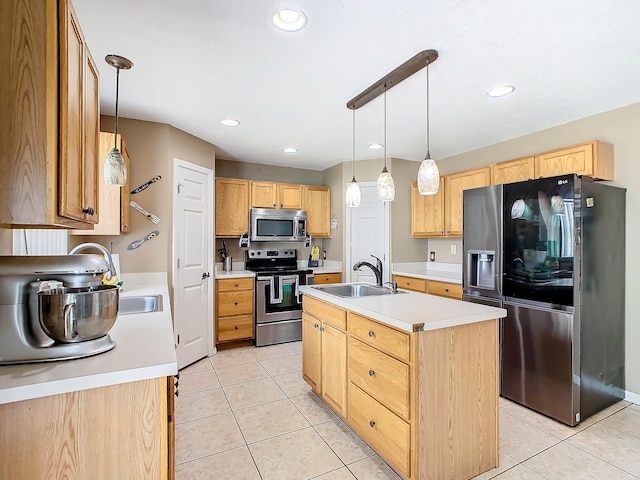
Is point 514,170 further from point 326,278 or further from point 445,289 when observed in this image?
point 326,278

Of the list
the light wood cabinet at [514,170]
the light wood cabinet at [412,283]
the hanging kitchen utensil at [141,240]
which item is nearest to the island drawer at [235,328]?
the hanging kitchen utensil at [141,240]

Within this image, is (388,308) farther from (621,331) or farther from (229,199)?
(229,199)

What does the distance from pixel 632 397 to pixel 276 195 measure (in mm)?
4103

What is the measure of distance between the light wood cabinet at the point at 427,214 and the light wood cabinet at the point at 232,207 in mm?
2212

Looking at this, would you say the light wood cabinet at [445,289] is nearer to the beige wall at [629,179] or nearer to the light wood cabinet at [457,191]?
the light wood cabinet at [457,191]

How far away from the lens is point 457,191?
149 inches

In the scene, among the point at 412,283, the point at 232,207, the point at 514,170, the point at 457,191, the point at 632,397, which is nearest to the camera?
the point at 632,397

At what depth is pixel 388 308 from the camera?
190 centimetres

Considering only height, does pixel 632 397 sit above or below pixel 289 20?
below

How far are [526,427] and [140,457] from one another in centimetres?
247

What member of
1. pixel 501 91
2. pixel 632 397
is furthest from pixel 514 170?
pixel 632 397

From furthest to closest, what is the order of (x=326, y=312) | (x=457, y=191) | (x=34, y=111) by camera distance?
(x=457, y=191)
(x=326, y=312)
(x=34, y=111)

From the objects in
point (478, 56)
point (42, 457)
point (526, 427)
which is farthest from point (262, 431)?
point (478, 56)

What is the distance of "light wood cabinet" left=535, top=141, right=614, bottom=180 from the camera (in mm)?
2623
